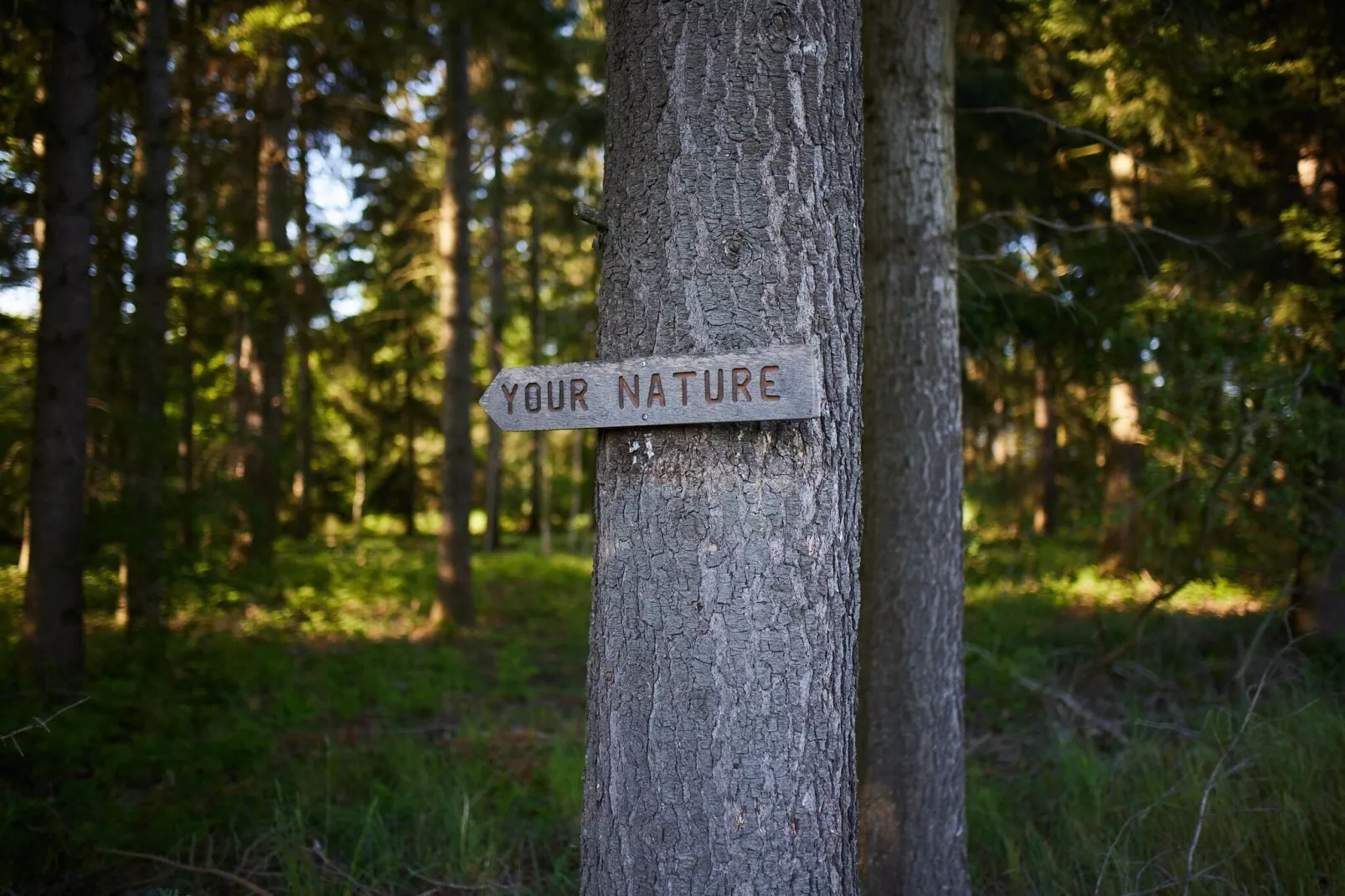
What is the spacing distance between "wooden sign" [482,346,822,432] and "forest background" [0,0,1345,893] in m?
2.25

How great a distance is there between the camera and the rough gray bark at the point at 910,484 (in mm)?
4047

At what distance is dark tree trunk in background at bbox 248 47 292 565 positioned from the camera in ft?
38.1

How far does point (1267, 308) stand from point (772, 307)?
232 inches

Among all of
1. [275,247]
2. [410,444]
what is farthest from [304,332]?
[410,444]

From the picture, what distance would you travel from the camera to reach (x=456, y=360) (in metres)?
10.9

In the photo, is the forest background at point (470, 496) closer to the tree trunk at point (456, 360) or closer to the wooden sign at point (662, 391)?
the tree trunk at point (456, 360)

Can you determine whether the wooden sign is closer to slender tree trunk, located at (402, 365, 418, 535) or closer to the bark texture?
the bark texture

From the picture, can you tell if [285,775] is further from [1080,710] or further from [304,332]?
[304,332]

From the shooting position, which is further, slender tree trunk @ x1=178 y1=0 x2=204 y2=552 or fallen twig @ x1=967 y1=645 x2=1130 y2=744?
slender tree trunk @ x1=178 y1=0 x2=204 y2=552

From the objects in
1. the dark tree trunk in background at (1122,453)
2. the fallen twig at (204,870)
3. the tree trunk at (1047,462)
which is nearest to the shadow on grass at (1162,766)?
the dark tree trunk in background at (1122,453)

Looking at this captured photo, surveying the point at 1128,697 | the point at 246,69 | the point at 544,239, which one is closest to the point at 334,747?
the point at 1128,697

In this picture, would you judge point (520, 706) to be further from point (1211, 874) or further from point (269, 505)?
point (269, 505)

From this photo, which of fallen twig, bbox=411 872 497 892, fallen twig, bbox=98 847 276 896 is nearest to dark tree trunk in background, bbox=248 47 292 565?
fallen twig, bbox=98 847 276 896

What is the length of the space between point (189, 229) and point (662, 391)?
10.4 metres
